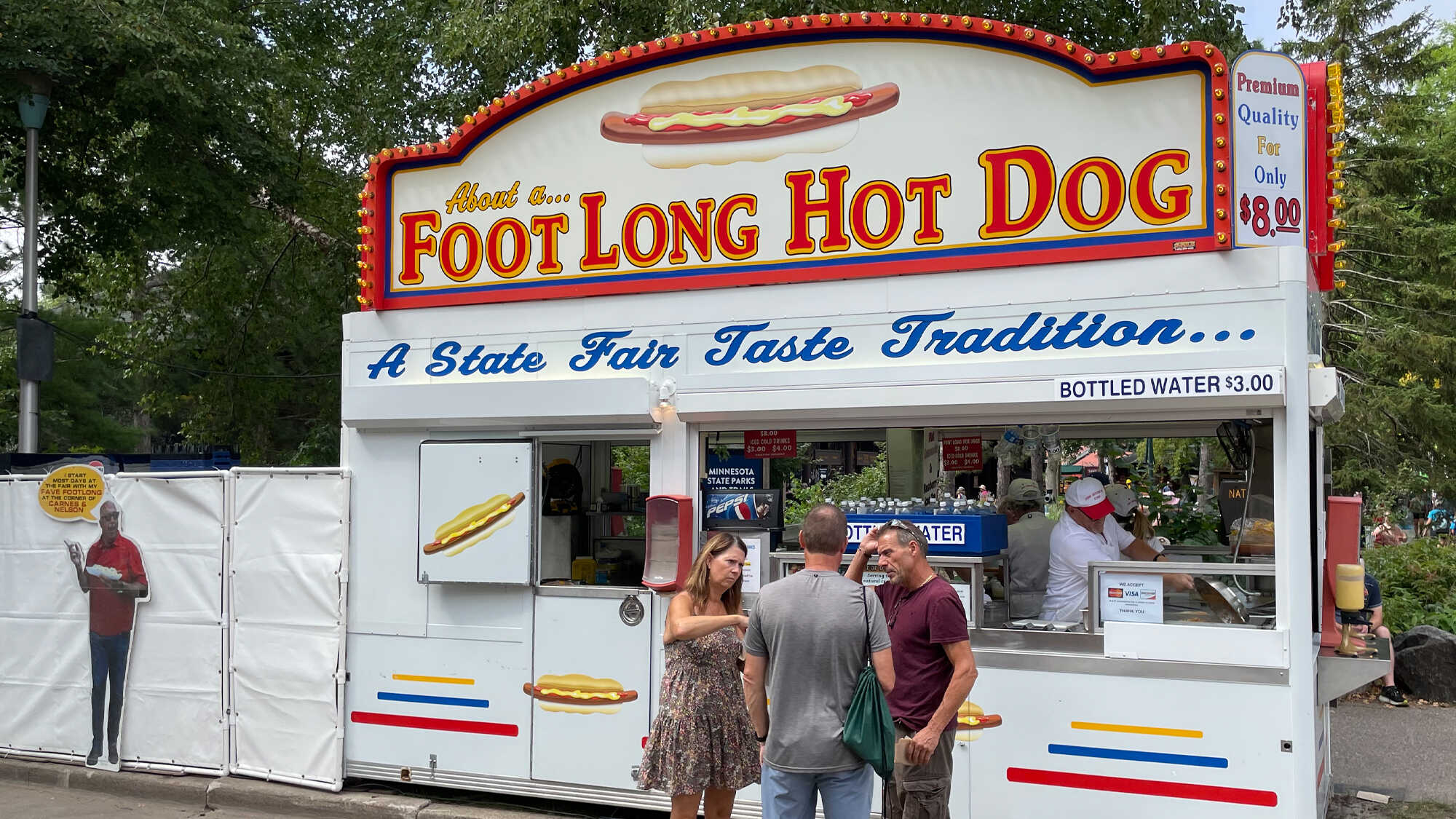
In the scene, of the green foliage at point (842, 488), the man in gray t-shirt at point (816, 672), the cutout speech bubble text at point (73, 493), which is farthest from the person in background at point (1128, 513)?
the cutout speech bubble text at point (73, 493)

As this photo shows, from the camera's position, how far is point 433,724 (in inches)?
283

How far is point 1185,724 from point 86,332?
25669 millimetres

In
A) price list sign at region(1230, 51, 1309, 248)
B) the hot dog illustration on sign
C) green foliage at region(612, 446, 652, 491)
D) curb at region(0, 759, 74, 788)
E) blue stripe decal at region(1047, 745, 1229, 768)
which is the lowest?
curb at region(0, 759, 74, 788)

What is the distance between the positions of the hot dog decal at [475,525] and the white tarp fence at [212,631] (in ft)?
2.46

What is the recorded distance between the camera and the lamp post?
11.4 meters

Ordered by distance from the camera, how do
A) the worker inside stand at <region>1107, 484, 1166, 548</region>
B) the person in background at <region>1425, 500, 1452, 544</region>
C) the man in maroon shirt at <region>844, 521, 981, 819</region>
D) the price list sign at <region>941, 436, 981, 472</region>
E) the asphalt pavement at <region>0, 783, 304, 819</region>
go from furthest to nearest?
the person in background at <region>1425, 500, 1452, 544</region>, the price list sign at <region>941, 436, 981, 472</region>, the worker inside stand at <region>1107, 484, 1166, 548</region>, the asphalt pavement at <region>0, 783, 304, 819</region>, the man in maroon shirt at <region>844, 521, 981, 819</region>

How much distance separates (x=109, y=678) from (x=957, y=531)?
18.5 ft

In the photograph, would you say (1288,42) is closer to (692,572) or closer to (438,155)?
(438,155)

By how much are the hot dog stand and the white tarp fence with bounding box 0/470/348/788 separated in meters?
0.26

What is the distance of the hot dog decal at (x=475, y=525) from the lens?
695 cm

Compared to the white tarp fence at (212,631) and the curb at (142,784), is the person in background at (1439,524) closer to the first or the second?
the white tarp fence at (212,631)

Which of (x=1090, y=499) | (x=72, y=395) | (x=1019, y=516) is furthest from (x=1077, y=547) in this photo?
(x=72, y=395)

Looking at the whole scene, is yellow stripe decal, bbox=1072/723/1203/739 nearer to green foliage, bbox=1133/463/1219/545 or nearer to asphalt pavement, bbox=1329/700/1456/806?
asphalt pavement, bbox=1329/700/1456/806

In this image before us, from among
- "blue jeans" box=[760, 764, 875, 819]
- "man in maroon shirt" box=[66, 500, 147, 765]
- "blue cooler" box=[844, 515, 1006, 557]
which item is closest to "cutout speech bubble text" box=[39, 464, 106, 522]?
"man in maroon shirt" box=[66, 500, 147, 765]
